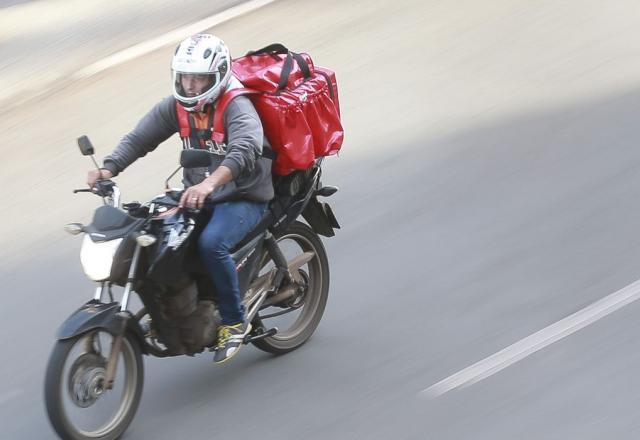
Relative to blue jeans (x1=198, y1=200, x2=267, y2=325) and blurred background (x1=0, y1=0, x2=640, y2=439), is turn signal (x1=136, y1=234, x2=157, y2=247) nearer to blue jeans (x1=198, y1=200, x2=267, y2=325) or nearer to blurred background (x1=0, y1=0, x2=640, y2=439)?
blue jeans (x1=198, y1=200, x2=267, y2=325)

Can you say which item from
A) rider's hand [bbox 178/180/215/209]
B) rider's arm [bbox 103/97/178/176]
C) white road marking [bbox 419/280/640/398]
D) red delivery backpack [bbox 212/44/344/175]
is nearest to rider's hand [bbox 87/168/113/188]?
rider's arm [bbox 103/97/178/176]

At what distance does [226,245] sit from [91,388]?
38.6 inches

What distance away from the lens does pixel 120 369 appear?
621cm

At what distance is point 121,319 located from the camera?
19.8 feet

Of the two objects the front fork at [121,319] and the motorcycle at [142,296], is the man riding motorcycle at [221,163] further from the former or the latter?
the front fork at [121,319]

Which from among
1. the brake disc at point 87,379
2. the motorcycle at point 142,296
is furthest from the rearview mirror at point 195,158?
the brake disc at point 87,379

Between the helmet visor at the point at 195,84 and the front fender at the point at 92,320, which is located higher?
the helmet visor at the point at 195,84

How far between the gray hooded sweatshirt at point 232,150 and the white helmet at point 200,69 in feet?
0.44

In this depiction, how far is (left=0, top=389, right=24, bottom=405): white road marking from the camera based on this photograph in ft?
22.4

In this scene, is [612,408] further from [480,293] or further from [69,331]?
[69,331]

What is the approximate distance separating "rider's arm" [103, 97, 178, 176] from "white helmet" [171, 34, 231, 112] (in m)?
0.35

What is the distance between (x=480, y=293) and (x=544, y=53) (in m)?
4.61

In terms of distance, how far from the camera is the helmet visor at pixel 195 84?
252 inches

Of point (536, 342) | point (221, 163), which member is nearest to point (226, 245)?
point (221, 163)
